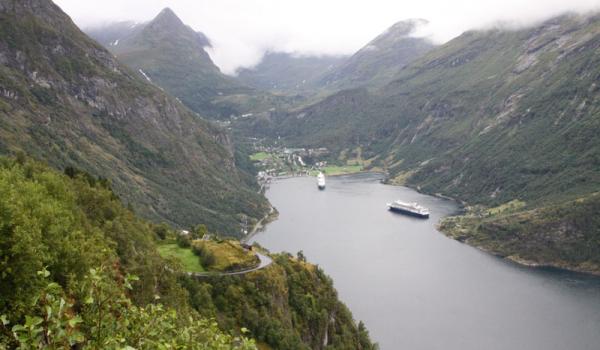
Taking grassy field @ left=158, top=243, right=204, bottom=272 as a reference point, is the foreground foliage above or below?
below

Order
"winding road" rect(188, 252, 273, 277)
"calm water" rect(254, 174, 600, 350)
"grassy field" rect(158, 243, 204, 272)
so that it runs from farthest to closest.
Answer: "calm water" rect(254, 174, 600, 350) < "grassy field" rect(158, 243, 204, 272) < "winding road" rect(188, 252, 273, 277)

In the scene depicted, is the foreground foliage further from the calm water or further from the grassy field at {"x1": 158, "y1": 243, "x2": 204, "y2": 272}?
the calm water

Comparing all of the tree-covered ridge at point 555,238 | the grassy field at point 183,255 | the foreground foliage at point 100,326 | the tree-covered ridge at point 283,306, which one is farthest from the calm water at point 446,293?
the foreground foliage at point 100,326

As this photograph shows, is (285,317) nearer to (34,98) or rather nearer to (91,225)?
(91,225)

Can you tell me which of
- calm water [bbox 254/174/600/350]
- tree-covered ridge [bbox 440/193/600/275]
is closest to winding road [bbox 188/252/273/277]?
calm water [bbox 254/174/600/350]

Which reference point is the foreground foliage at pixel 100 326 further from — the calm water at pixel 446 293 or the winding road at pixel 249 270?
the calm water at pixel 446 293

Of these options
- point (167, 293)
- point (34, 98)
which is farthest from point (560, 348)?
point (34, 98)
